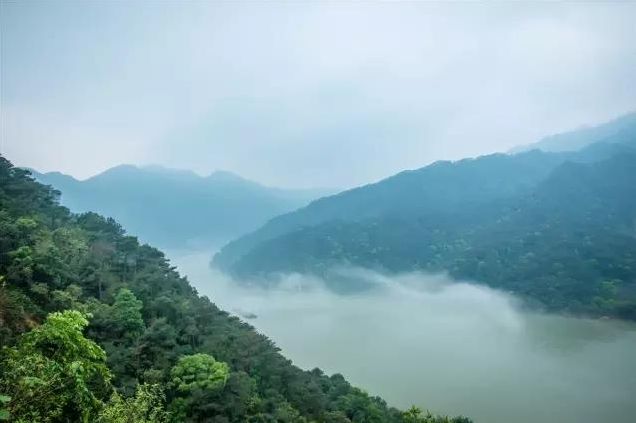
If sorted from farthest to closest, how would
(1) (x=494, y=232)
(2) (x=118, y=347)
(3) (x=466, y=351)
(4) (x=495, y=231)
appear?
1. (4) (x=495, y=231)
2. (1) (x=494, y=232)
3. (3) (x=466, y=351)
4. (2) (x=118, y=347)

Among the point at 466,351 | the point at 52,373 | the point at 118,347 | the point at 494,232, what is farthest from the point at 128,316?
the point at 494,232

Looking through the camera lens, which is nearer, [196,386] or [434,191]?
[196,386]

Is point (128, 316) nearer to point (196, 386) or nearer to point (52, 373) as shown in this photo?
point (196, 386)

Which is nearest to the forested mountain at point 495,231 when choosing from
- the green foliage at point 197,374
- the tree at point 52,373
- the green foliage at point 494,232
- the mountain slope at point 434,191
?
the green foliage at point 494,232

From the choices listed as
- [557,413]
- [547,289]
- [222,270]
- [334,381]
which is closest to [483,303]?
[547,289]

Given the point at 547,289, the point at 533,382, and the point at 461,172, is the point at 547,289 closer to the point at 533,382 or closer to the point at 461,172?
the point at 533,382

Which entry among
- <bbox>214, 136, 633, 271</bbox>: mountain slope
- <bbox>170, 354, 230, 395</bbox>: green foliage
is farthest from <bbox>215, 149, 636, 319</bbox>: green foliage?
<bbox>170, 354, 230, 395</bbox>: green foliage
